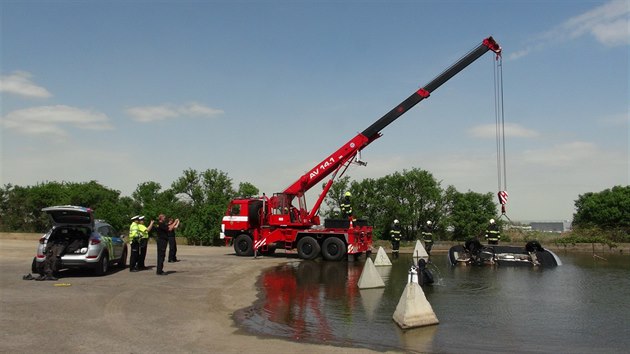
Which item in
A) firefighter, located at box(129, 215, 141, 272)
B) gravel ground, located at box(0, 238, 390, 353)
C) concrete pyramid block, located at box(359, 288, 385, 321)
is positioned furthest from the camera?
firefighter, located at box(129, 215, 141, 272)

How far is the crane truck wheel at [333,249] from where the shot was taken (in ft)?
65.5

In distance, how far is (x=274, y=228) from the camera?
2142 centimetres

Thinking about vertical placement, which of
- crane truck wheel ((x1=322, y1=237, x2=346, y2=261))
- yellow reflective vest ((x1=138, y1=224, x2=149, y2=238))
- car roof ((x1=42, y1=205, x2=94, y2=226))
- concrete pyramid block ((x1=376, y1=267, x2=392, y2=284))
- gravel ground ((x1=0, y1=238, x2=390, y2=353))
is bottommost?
gravel ground ((x1=0, y1=238, x2=390, y2=353))

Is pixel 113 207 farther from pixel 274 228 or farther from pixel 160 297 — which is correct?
pixel 160 297

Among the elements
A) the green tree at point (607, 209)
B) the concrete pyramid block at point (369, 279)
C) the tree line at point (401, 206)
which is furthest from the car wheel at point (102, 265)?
the green tree at point (607, 209)

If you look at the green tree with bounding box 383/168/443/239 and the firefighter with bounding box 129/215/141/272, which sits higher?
the green tree with bounding box 383/168/443/239

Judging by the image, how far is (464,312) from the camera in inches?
361

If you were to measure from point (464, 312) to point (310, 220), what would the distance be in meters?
13.2

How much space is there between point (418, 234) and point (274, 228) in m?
19.7

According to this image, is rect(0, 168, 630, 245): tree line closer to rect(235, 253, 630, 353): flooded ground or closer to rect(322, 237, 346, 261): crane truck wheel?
rect(322, 237, 346, 261): crane truck wheel

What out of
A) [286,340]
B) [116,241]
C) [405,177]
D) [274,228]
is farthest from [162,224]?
[405,177]

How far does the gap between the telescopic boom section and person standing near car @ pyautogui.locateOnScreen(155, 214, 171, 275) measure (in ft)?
25.9

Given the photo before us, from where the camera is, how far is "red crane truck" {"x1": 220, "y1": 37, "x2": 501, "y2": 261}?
2025 cm

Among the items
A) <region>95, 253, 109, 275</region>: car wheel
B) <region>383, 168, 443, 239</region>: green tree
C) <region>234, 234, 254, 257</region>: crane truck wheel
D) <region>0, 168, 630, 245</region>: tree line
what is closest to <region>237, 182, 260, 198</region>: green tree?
<region>0, 168, 630, 245</region>: tree line
